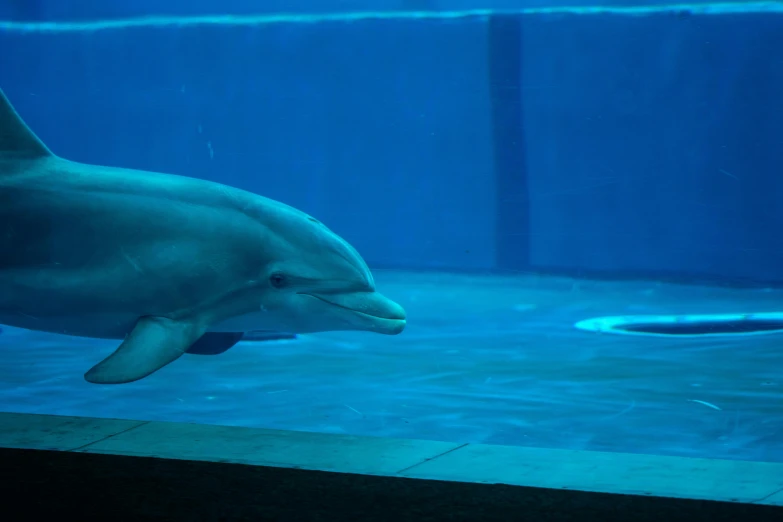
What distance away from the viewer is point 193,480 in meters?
4.24

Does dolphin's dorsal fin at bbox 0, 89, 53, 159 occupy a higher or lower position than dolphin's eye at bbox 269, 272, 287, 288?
higher

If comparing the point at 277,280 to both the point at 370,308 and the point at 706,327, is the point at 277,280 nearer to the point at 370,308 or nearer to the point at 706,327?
the point at 370,308

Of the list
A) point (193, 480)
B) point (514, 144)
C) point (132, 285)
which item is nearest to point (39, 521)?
point (193, 480)

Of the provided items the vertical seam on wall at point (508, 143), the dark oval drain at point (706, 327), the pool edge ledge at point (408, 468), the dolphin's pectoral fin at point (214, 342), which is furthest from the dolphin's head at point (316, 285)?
the dark oval drain at point (706, 327)

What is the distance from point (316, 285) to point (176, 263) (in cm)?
66

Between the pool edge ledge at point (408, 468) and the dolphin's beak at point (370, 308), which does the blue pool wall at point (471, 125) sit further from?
the pool edge ledge at point (408, 468)

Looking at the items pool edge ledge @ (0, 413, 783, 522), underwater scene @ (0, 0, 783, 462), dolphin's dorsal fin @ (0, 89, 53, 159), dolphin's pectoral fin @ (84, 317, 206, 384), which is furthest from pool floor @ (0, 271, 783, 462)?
dolphin's dorsal fin @ (0, 89, 53, 159)

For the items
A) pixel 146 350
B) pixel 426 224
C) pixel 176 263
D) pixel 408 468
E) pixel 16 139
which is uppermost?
pixel 16 139

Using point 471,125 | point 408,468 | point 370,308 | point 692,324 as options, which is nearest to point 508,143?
point 471,125

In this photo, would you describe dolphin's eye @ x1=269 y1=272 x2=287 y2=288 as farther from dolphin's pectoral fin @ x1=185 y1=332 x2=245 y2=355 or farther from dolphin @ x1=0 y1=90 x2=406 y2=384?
dolphin's pectoral fin @ x1=185 y1=332 x2=245 y2=355

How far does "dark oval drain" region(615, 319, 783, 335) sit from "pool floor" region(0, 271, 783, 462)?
0.16 feet

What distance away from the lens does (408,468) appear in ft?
13.2

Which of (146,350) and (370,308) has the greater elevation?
(370,308)

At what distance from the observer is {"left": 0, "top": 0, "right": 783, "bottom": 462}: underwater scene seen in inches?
183
